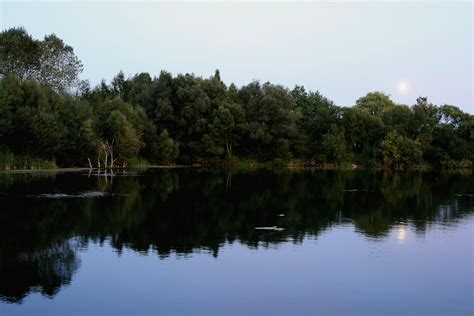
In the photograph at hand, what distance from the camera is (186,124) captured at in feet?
248

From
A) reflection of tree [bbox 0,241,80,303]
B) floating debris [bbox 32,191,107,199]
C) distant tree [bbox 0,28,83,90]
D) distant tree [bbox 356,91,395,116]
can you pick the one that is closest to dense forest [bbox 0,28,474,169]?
distant tree [bbox 0,28,83,90]

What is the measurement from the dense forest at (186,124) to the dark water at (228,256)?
22.5 m

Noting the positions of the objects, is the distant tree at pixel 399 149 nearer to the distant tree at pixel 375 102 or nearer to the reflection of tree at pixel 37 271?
the distant tree at pixel 375 102

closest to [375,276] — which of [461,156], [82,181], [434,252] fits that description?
[434,252]

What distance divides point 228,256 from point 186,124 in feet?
193

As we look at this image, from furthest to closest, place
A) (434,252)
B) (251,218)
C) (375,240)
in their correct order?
(251,218) → (375,240) → (434,252)

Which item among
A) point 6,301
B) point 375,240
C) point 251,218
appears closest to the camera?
point 6,301

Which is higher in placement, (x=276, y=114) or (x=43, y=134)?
(x=276, y=114)

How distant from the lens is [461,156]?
8500cm

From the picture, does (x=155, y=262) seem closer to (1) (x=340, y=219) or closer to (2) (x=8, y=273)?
(2) (x=8, y=273)

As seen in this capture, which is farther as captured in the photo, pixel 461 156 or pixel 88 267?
pixel 461 156

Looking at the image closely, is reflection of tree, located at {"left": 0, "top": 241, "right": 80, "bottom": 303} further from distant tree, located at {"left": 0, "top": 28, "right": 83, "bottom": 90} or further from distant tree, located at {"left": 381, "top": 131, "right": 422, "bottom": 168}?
distant tree, located at {"left": 381, "top": 131, "right": 422, "bottom": 168}

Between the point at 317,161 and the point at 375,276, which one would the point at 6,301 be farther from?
the point at 317,161

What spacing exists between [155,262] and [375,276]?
6477mm
